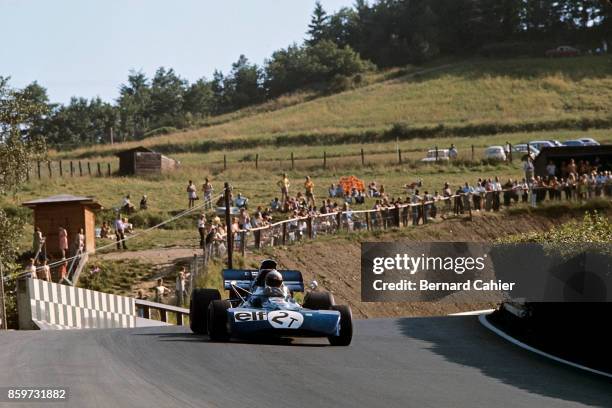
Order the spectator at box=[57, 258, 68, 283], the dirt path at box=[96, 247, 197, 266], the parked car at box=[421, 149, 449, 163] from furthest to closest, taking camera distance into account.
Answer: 1. the parked car at box=[421, 149, 449, 163]
2. the dirt path at box=[96, 247, 197, 266]
3. the spectator at box=[57, 258, 68, 283]

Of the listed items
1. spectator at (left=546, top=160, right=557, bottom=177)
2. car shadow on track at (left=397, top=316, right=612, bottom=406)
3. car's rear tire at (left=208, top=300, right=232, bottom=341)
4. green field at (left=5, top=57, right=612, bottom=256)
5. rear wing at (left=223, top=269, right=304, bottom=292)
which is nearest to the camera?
car shadow on track at (left=397, top=316, right=612, bottom=406)

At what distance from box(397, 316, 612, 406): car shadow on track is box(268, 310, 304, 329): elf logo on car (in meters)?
2.08

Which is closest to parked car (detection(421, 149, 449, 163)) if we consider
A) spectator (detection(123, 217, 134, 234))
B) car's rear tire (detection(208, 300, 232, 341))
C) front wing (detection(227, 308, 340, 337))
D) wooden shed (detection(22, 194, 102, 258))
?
spectator (detection(123, 217, 134, 234))

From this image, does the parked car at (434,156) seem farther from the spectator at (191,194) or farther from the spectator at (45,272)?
the spectator at (45,272)

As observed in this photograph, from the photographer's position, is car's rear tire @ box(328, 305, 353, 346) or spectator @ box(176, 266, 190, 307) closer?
car's rear tire @ box(328, 305, 353, 346)

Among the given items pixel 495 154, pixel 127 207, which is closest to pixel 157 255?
pixel 127 207

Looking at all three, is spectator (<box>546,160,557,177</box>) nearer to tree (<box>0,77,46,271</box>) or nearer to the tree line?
tree (<box>0,77,46,271</box>)

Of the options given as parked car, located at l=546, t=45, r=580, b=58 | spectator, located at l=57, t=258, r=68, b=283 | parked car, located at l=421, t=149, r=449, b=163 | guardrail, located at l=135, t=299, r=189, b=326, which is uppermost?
parked car, located at l=546, t=45, r=580, b=58

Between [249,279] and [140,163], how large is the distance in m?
51.1

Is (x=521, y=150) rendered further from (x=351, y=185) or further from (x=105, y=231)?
(x=105, y=231)

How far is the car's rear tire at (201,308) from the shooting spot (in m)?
19.8

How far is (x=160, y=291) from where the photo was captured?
116 feet

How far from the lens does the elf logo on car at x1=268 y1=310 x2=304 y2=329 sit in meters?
17.6

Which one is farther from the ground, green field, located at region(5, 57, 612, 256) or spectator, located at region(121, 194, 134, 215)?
green field, located at region(5, 57, 612, 256)
